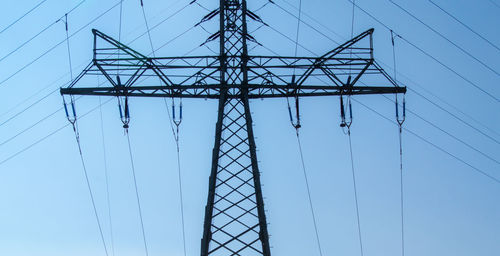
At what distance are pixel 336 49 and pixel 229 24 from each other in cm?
359

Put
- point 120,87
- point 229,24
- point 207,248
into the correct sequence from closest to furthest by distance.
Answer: point 207,248 → point 120,87 → point 229,24

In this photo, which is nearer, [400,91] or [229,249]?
[229,249]

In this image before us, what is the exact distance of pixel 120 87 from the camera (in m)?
16.4

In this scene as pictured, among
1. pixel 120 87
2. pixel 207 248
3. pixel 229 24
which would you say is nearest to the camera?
pixel 207 248

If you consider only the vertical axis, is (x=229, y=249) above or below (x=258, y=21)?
below

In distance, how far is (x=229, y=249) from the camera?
15.5 meters

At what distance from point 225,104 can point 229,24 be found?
297cm

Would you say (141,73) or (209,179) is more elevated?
(141,73)

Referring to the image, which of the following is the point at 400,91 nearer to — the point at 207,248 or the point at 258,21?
the point at 258,21

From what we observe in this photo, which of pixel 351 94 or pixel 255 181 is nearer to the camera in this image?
pixel 255 181

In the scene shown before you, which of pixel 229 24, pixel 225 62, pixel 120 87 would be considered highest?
pixel 229 24

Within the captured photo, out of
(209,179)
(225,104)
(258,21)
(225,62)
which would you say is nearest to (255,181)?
(209,179)

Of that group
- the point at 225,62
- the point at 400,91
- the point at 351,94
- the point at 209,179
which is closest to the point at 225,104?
the point at 225,62

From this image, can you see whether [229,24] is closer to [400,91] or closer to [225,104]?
[225,104]
